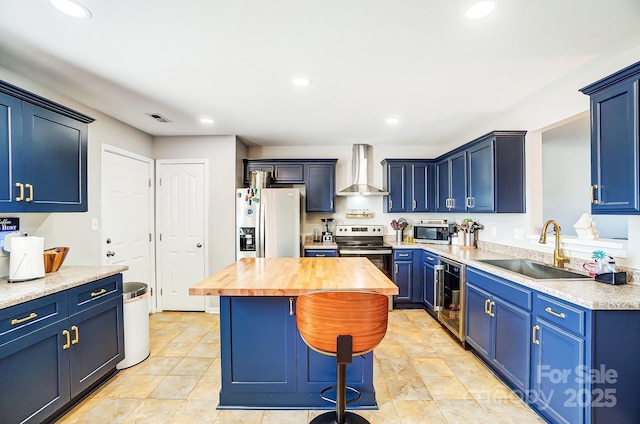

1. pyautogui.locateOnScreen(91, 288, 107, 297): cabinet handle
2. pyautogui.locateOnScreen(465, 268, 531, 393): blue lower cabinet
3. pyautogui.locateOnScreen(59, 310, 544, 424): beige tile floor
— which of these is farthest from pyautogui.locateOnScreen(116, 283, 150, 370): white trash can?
pyautogui.locateOnScreen(465, 268, 531, 393): blue lower cabinet

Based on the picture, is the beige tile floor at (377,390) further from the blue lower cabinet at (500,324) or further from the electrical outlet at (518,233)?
the electrical outlet at (518,233)

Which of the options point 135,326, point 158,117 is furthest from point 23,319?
point 158,117

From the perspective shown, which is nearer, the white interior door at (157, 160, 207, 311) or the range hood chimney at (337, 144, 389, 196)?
the white interior door at (157, 160, 207, 311)

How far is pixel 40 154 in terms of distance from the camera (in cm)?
210

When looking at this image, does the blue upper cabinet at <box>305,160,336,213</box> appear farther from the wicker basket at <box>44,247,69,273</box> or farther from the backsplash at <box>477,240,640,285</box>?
the wicker basket at <box>44,247,69,273</box>

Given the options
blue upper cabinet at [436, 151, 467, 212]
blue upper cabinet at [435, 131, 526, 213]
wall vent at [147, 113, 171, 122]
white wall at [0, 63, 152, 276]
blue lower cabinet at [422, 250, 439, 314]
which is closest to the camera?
white wall at [0, 63, 152, 276]

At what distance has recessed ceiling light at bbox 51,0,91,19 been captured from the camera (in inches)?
58.3

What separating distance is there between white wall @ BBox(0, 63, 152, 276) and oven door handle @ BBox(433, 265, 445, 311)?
379cm

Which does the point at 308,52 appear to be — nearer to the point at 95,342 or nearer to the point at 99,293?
the point at 99,293

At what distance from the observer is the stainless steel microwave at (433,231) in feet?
14.3

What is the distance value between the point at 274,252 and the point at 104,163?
2167 mm

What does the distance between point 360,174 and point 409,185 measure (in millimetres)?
775

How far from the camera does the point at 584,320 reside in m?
1.59

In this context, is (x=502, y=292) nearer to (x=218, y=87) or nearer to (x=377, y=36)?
(x=377, y=36)
